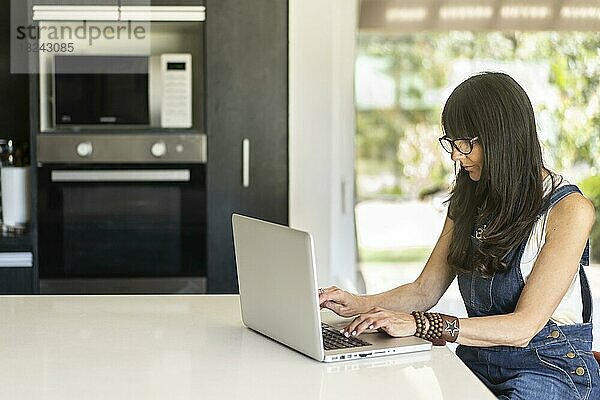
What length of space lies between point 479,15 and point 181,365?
11.6 ft

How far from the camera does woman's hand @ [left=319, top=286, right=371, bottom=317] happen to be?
7.79 feet

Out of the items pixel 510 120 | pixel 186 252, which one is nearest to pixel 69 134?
pixel 186 252

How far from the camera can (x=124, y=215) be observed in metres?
4.06

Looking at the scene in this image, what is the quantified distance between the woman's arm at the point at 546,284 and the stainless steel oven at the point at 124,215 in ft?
6.51

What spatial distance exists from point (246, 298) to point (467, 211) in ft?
1.92

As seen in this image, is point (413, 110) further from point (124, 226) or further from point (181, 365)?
point (181, 365)

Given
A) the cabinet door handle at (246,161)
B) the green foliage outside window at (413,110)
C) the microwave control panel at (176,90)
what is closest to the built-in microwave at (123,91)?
the microwave control panel at (176,90)

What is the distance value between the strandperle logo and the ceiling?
1.67m

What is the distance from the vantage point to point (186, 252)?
4.07 meters

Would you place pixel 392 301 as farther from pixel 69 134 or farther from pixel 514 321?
pixel 69 134

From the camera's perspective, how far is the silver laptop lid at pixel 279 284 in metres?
1.93

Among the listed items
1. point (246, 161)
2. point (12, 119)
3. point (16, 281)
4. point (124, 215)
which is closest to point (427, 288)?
point (246, 161)

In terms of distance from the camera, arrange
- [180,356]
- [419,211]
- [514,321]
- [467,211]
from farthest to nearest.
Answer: [419,211] < [467,211] < [514,321] < [180,356]

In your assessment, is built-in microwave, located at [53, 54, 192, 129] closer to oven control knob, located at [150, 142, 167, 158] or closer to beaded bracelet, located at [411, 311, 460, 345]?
oven control knob, located at [150, 142, 167, 158]
